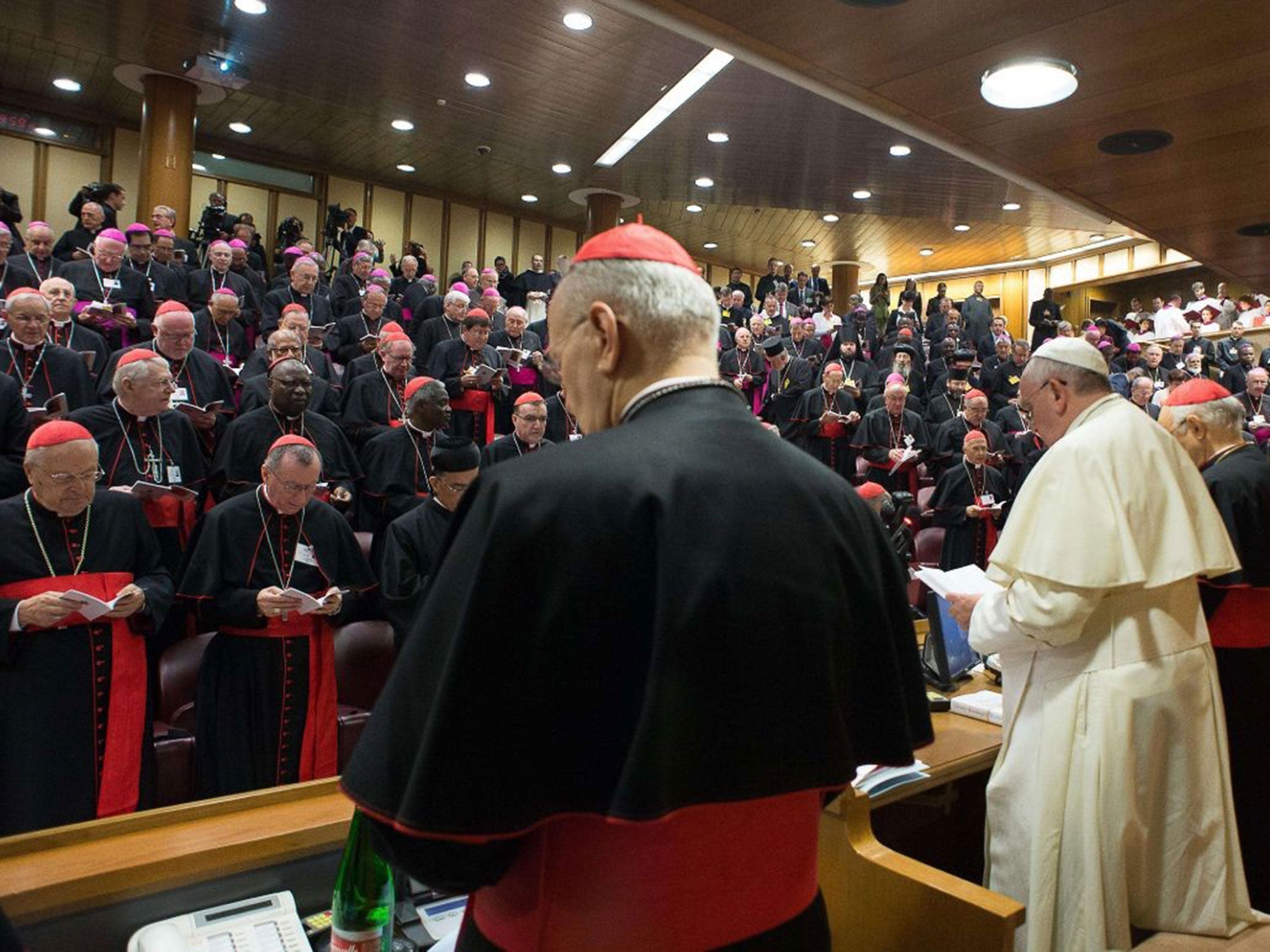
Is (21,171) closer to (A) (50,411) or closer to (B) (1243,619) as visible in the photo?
(A) (50,411)

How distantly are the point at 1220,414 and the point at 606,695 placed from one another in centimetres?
384

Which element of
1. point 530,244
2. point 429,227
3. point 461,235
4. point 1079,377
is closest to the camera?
point 1079,377

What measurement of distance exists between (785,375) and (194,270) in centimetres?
669

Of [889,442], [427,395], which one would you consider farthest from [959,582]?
[889,442]

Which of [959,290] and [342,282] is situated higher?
[959,290]

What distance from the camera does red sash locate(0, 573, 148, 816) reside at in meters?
3.67

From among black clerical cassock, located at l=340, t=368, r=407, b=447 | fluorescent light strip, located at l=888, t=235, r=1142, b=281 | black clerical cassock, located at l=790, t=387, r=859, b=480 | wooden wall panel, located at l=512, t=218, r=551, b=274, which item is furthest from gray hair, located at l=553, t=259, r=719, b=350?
fluorescent light strip, located at l=888, t=235, r=1142, b=281

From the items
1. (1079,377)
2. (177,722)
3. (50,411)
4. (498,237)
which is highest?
(498,237)

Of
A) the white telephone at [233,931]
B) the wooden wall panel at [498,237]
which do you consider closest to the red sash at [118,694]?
the white telephone at [233,931]

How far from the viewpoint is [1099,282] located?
2297 cm

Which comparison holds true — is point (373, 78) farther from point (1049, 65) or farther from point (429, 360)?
point (1049, 65)

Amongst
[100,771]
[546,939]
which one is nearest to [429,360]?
[100,771]

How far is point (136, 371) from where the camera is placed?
514 cm

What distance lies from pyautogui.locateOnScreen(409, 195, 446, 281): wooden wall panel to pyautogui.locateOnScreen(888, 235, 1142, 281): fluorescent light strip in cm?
1051
